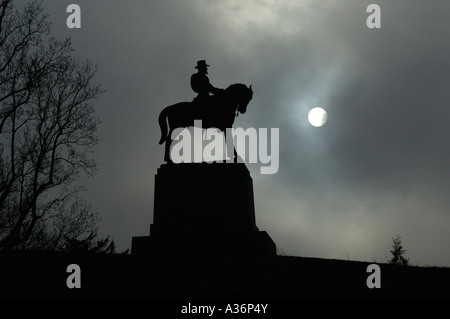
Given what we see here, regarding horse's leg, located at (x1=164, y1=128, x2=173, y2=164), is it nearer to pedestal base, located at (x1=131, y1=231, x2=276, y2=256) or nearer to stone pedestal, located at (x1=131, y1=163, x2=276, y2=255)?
stone pedestal, located at (x1=131, y1=163, x2=276, y2=255)

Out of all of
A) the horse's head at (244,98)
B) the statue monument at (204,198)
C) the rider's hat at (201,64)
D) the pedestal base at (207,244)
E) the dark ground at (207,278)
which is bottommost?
the dark ground at (207,278)

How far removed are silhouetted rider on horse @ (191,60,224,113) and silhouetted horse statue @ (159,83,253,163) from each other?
0.38 feet

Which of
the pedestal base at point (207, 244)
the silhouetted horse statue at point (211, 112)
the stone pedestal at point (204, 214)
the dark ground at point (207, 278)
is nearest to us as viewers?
the dark ground at point (207, 278)

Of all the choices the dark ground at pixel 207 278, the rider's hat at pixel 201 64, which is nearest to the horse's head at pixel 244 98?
the rider's hat at pixel 201 64

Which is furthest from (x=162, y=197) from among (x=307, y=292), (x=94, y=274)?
(x=307, y=292)

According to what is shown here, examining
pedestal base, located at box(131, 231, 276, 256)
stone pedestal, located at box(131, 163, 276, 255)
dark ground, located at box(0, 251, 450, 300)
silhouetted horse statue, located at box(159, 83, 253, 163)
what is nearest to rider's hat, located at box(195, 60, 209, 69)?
silhouetted horse statue, located at box(159, 83, 253, 163)

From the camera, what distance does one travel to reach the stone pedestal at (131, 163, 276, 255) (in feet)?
48.9

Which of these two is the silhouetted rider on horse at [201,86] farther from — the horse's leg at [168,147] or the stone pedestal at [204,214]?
the stone pedestal at [204,214]

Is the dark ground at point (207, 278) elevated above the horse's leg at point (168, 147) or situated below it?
below

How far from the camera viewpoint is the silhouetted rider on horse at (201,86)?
55.2 feet

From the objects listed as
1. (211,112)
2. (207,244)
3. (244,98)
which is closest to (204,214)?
(207,244)

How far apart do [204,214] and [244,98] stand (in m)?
3.84
